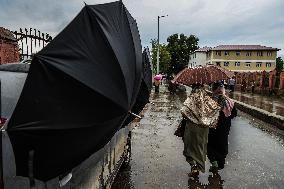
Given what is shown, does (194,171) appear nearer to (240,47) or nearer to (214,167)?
(214,167)

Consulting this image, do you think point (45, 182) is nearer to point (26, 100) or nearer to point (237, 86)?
point (26, 100)

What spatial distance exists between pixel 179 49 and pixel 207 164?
66.7 metres

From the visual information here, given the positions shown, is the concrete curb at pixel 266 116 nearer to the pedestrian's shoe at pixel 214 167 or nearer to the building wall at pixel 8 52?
the pedestrian's shoe at pixel 214 167

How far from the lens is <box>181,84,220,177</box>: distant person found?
245 inches

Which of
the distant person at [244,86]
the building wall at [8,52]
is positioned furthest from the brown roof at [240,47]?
the building wall at [8,52]

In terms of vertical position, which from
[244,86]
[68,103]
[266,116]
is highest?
[68,103]

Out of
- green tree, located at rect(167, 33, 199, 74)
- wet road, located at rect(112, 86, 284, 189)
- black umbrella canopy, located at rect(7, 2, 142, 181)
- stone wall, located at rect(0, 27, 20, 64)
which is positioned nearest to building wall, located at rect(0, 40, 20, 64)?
stone wall, located at rect(0, 27, 20, 64)

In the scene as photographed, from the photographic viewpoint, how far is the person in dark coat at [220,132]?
6660 millimetres

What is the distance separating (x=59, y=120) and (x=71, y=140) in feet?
0.63

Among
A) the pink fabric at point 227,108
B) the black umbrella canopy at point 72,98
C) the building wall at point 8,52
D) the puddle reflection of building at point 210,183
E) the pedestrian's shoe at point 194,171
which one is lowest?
the puddle reflection of building at point 210,183

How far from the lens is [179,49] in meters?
73.0

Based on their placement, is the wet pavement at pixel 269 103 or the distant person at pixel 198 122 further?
the wet pavement at pixel 269 103

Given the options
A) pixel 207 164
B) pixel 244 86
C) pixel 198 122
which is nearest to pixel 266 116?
pixel 207 164

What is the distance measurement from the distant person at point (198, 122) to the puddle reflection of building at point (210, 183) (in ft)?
0.66
